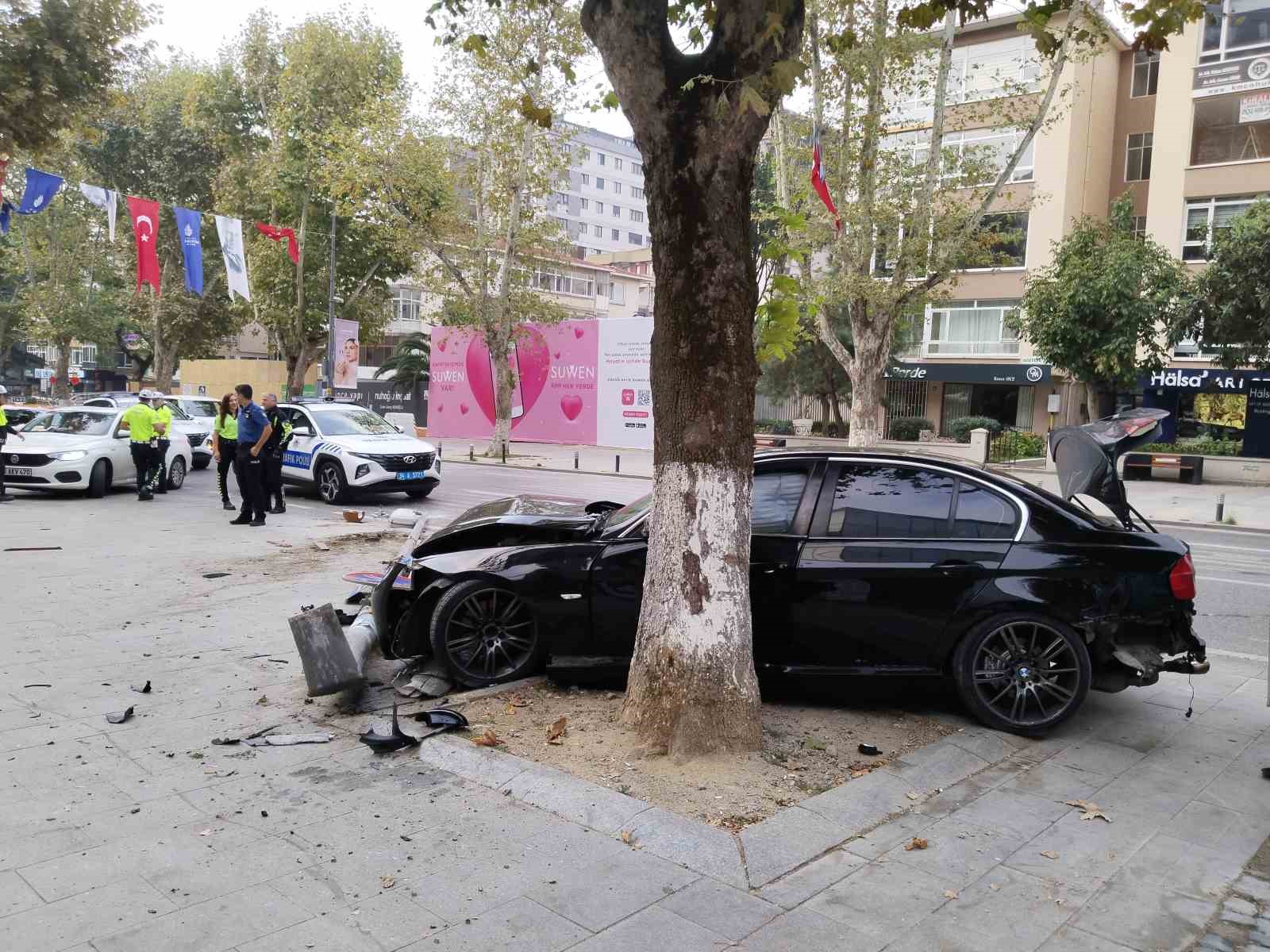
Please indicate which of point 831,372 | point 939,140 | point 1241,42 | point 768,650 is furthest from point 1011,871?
point 1241,42

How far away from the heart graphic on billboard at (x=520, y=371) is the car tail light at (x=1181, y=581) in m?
30.9

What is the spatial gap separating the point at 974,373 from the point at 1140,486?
Result: 38.4 ft

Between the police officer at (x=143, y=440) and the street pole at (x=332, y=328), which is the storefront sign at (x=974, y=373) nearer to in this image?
the street pole at (x=332, y=328)

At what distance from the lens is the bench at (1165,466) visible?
985 inches

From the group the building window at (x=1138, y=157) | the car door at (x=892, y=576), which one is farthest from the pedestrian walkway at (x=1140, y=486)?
the building window at (x=1138, y=157)

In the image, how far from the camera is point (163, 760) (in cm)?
462

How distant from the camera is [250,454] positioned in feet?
41.7

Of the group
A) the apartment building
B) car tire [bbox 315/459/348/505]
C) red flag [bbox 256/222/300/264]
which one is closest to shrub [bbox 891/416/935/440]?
the apartment building

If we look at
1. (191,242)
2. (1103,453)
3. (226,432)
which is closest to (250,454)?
(226,432)

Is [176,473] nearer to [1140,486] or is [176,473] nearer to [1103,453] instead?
[1103,453]

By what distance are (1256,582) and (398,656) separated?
9537 mm

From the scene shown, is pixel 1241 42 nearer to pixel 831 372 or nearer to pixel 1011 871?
pixel 831 372

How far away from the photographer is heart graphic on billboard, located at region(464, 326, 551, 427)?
122ft

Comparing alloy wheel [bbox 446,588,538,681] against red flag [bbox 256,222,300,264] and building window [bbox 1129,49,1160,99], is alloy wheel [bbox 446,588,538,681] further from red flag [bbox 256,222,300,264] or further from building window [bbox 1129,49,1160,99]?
building window [bbox 1129,49,1160,99]
